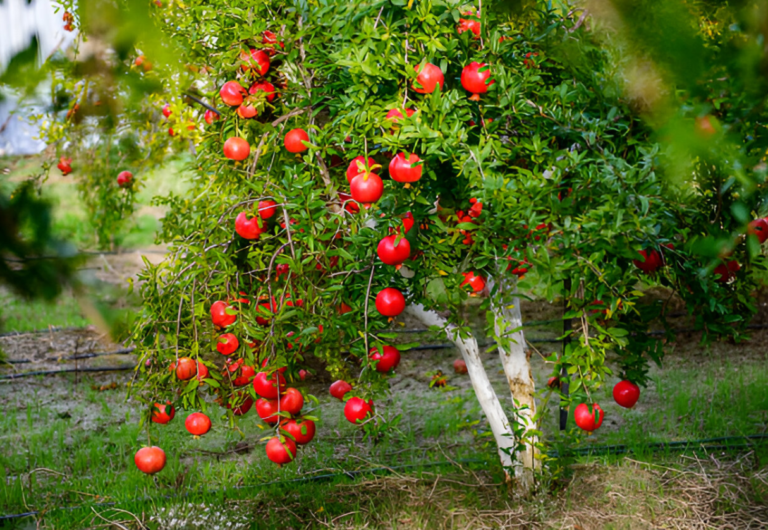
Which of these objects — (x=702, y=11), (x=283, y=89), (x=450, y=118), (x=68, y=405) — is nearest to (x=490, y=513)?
(x=450, y=118)

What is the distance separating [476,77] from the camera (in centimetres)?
213

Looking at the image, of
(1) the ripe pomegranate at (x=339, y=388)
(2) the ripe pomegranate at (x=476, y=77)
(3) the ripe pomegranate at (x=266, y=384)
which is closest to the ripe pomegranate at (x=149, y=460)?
(3) the ripe pomegranate at (x=266, y=384)

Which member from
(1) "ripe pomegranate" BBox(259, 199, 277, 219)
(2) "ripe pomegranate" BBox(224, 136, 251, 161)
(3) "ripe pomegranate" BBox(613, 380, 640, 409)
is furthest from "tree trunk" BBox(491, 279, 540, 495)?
(2) "ripe pomegranate" BBox(224, 136, 251, 161)

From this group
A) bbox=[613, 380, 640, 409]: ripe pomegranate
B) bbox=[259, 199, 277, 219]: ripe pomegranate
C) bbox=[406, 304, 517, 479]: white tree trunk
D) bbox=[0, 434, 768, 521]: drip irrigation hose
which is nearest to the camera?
bbox=[259, 199, 277, 219]: ripe pomegranate

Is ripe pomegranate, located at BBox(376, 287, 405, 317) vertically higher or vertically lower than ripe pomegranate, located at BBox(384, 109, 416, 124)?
A: lower

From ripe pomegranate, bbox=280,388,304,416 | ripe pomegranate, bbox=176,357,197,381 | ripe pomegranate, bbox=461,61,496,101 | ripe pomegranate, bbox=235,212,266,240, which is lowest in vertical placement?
ripe pomegranate, bbox=280,388,304,416

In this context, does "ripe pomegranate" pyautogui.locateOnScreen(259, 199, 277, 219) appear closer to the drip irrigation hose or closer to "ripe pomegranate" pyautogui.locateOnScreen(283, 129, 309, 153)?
"ripe pomegranate" pyautogui.locateOnScreen(283, 129, 309, 153)

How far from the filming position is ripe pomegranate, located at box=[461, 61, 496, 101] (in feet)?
7.00

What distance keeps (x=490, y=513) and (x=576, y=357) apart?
981 mm

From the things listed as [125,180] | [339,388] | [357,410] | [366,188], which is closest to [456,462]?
[339,388]

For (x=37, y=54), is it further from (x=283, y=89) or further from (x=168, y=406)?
(x=283, y=89)

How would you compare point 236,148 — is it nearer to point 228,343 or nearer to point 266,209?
A: point 266,209

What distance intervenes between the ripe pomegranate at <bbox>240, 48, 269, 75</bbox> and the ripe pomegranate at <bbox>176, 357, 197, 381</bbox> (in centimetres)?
104

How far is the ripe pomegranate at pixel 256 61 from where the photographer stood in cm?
230
